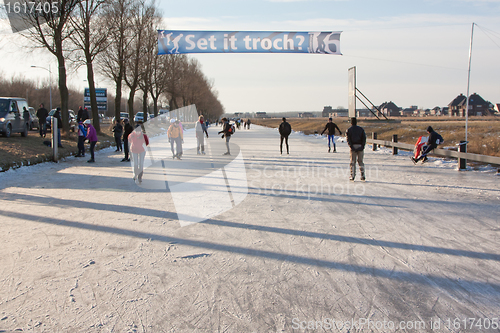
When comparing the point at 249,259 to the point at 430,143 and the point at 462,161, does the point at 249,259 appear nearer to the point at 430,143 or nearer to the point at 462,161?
the point at 462,161

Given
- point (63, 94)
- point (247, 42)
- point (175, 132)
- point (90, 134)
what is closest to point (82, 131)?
point (90, 134)

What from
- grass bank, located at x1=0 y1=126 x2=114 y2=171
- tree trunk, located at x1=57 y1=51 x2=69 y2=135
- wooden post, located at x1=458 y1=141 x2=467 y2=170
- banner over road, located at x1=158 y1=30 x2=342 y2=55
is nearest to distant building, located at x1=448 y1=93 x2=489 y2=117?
banner over road, located at x1=158 y1=30 x2=342 y2=55

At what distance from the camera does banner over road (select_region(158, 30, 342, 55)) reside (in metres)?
17.3

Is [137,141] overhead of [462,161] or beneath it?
overhead

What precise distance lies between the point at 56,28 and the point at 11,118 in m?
5.75

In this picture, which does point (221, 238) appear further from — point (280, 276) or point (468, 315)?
point (468, 315)

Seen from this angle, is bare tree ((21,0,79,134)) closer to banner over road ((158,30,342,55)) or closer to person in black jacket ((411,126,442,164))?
banner over road ((158,30,342,55))

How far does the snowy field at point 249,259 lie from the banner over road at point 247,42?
9733mm

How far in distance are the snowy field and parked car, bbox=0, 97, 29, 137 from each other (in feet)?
32.7

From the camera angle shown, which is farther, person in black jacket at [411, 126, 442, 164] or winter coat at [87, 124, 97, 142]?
winter coat at [87, 124, 97, 142]

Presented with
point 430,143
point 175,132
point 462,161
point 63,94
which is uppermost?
point 63,94

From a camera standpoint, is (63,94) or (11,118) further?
(63,94)

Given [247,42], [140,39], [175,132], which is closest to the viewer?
[175,132]

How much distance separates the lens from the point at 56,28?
20.7 m
